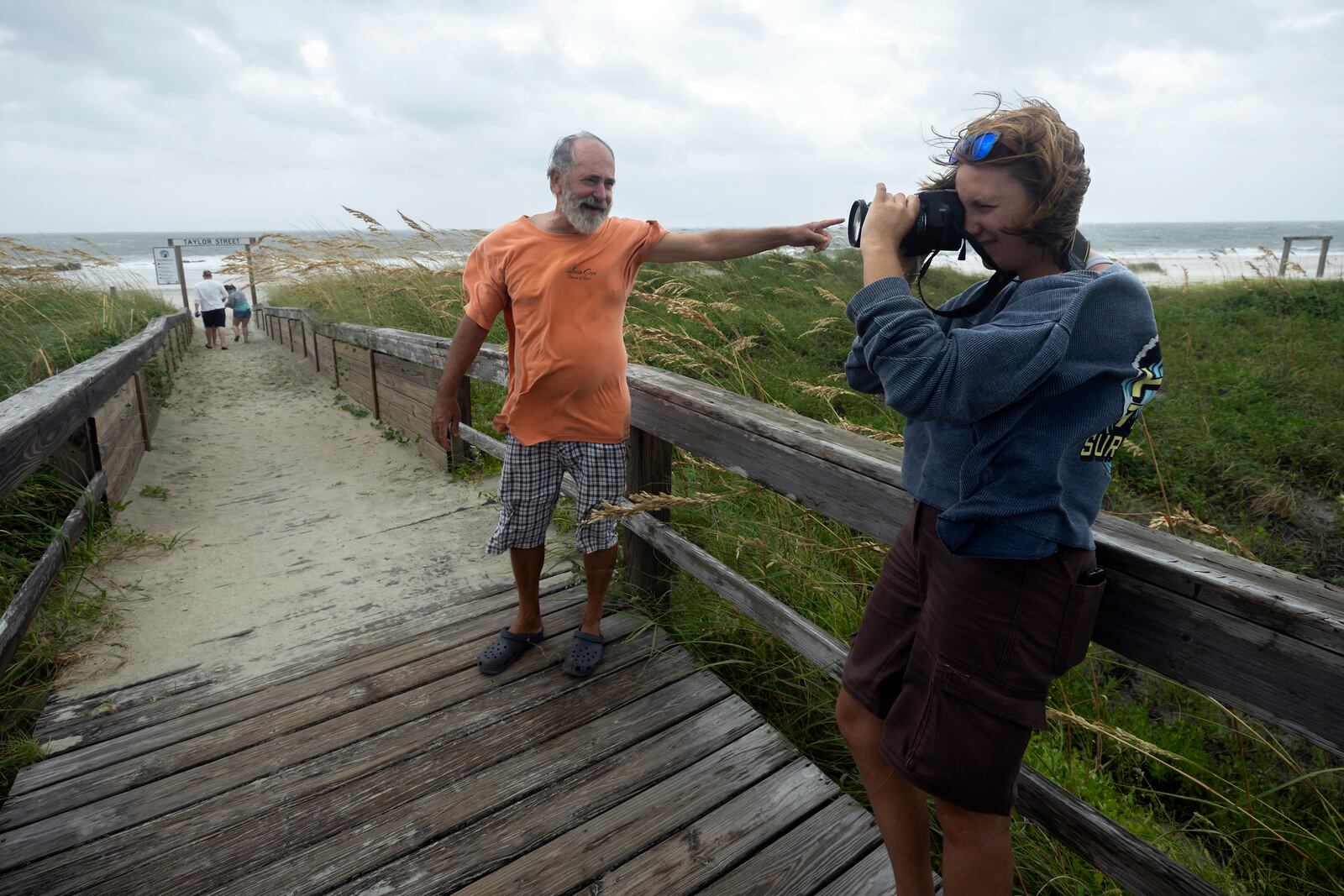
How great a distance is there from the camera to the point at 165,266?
15.7 meters

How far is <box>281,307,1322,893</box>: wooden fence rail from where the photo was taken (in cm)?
95

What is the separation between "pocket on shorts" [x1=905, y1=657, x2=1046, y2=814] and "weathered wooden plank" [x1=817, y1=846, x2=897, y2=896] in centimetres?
65

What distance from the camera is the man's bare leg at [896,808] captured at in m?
1.37

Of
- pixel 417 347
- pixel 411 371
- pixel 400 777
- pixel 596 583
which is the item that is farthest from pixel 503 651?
pixel 411 371

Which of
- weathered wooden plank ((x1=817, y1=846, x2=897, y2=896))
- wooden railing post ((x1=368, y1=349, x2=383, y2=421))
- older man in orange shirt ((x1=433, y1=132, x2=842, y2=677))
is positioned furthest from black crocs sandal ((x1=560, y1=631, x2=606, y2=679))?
wooden railing post ((x1=368, y1=349, x2=383, y2=421))

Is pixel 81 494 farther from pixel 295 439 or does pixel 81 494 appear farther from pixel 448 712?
pixel 295 439

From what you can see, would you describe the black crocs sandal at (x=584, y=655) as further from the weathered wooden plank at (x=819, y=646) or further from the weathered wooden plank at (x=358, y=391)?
the weathered wooden plank at (x=358, y=391)

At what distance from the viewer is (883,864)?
167 cm

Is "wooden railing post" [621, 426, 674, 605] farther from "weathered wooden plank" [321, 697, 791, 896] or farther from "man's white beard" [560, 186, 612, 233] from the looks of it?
"man's white beard" [560, 186, 612, 233]

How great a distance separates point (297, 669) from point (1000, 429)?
246 centimetres

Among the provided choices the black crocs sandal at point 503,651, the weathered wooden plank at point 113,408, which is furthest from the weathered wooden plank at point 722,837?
the weathered wooden plank at point 113,408

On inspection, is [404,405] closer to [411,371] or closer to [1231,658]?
[411,371]

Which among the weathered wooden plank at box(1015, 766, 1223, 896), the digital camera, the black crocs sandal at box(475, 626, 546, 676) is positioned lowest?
the black crocs sandal at box(475, 626, 546, 676)

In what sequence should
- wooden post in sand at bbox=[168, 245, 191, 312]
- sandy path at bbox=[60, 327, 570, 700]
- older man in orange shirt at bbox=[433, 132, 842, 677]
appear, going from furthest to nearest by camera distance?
wooden post in sand at bbox=[168, 245, 191, 312]
sandy path at bbox=[60, 327, 570, 700]
older man in orange shirt at bbox=[433, 132, 842, 677]
